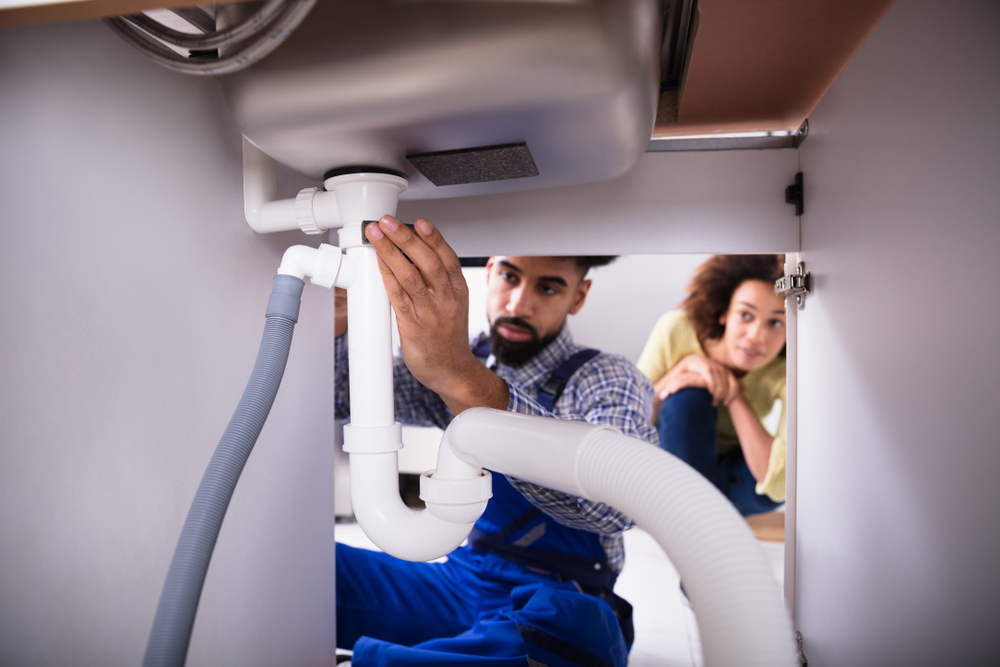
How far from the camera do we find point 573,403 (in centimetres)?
115

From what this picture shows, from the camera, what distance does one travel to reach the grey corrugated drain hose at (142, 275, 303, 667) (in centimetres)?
32

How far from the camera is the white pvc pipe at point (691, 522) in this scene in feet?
0.94

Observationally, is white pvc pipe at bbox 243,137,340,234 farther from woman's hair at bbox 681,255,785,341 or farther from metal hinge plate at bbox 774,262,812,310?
woman's hair at bbox 681,255,785,341

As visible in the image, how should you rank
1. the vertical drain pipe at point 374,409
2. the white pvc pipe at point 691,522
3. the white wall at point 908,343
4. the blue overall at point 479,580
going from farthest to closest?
the blue overall at point 479,580, the vertical drain pipe at point 374,409, the white wall at point 908,343, the white pvc pipe at point 691,522

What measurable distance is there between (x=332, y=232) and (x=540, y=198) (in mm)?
304

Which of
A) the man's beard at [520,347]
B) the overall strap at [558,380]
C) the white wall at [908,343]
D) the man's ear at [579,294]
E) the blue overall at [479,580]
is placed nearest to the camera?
the white wall at [908,343]

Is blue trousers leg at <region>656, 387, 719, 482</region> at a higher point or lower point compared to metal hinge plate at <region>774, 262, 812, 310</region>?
lower

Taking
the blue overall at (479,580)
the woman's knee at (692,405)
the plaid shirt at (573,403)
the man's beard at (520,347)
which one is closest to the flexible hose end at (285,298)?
the plaid shirt at (573,403)

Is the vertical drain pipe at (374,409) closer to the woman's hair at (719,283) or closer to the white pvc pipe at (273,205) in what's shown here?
the white pvc pipe at (273,205)

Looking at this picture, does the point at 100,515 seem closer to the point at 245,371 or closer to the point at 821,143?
the point at 245,371

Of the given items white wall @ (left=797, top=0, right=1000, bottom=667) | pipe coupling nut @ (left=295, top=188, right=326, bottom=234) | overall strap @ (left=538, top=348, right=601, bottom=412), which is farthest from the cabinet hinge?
pipe coupling nut @ (left=295, top=188, right=326, bottom=234)

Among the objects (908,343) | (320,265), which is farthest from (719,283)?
(320,265)

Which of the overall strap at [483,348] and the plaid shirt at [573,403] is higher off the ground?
the overall strap at [483,348]

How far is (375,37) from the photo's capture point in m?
0.36
